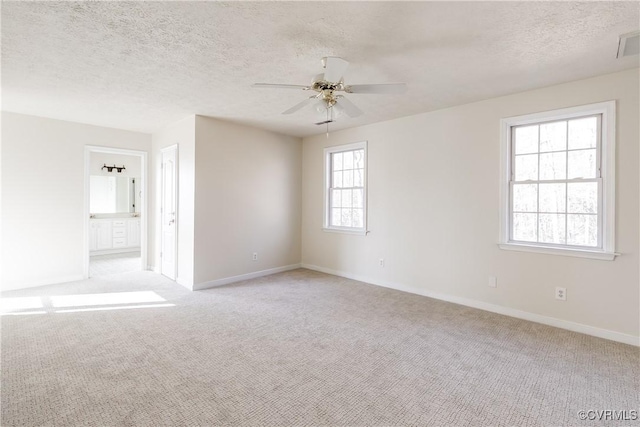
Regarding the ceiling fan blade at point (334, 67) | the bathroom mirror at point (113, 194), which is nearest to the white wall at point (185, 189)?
the ceiling fan blade at point (334, 67)

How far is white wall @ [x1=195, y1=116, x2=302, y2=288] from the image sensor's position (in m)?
4.61

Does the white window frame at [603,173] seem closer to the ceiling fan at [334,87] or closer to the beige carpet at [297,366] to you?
the beige carpet at [297,366]

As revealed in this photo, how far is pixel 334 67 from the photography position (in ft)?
7.41

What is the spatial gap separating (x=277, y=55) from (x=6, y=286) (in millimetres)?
5148

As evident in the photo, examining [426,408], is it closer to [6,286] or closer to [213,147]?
[213,147]

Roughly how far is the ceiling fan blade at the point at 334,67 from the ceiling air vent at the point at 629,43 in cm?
187

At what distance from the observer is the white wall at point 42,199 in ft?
14.5

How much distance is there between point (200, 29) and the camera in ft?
7.29

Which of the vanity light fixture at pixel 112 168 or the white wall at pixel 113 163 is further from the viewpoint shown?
the vanity light fixture at pixel 112 168

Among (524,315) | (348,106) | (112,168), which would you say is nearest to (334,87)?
(348,106)

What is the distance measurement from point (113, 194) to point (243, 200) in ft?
16.5

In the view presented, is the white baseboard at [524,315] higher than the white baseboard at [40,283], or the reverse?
the white baseboard at [40,283]

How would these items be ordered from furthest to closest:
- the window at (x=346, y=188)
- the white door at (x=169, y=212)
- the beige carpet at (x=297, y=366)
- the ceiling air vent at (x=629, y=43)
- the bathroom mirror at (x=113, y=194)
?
the bathroom mirror at (x=113, y=194)
the window at (x=346, y=188)
the white door at (x=169, y=212)
the ceiling air vent at (x=629, y=43)
the beige carpet at (x=297, y=366)

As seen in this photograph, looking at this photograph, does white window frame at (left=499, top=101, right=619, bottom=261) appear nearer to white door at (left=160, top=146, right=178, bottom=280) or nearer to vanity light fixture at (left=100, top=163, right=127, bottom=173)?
white door at (left=160, top=146, right=178, bottom=280)
